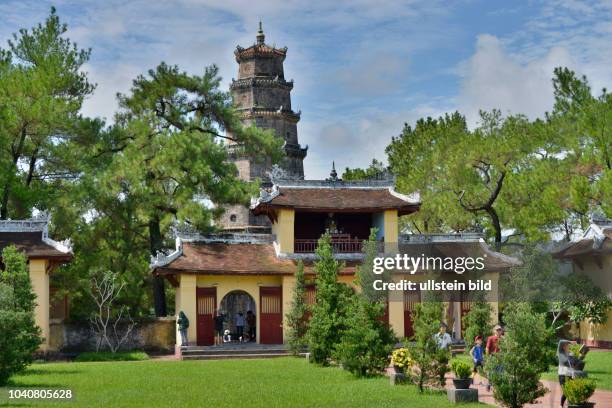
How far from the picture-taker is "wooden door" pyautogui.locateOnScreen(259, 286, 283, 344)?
113ft

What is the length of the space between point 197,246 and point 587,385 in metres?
22.7

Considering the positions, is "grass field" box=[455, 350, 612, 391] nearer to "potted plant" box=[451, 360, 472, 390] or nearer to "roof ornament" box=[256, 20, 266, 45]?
"potted plant" box=[451, 360, 472, 390]

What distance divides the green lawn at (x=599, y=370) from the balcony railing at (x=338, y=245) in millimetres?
10519

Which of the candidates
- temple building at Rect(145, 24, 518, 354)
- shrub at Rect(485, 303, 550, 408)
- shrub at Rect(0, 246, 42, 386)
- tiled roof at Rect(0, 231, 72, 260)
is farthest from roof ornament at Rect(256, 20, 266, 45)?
shrub at Rect(485, 303, 550, 408)

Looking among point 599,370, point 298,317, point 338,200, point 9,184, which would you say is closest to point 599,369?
point 599,370

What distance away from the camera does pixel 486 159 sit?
42094 millimetres

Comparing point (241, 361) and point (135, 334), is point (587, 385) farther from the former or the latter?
point (135, 334)

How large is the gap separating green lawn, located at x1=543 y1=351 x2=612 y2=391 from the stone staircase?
10.4 meters

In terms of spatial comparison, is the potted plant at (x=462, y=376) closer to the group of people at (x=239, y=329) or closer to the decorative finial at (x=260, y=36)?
the group of people at (x=239, y=329)

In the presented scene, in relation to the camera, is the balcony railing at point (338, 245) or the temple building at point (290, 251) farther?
the balcony railing at point (338, 245)

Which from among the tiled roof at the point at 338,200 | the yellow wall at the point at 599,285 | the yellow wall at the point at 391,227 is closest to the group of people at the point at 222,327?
the tiled roof at the point at 338,200

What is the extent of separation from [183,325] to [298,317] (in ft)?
14.2

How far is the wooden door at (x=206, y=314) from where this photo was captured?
33688 mm

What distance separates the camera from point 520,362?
1570 centimetres
